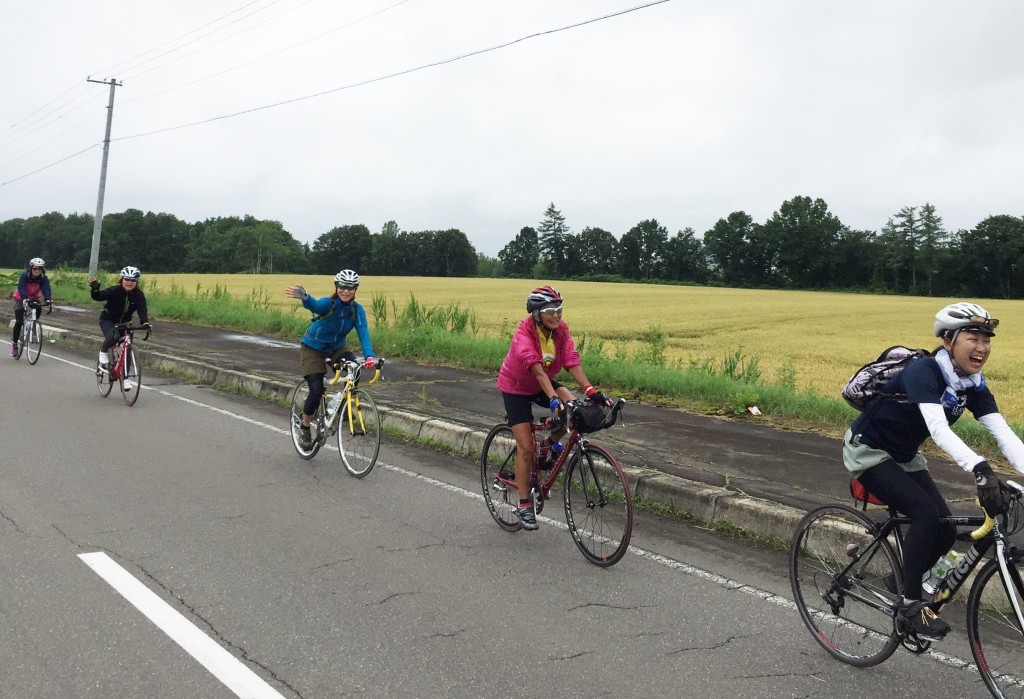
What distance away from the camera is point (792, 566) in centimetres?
461

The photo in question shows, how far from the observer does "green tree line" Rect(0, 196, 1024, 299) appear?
9469 centimetres

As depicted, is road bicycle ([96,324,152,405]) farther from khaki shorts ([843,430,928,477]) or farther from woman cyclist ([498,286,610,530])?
khaki shorts ([843,430,928,477])

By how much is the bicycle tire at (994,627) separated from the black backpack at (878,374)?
836mm

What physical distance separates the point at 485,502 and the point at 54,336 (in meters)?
18.4

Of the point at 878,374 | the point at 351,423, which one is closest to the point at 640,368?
the point at 351,423

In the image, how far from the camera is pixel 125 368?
39.0 feet

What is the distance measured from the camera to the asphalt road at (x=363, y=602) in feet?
12.7

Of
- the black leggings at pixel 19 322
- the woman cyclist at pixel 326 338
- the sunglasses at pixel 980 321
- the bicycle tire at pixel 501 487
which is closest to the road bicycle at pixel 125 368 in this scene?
the woman cyclist at pixel 326 338

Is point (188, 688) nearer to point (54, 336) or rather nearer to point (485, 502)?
point (485, 502)

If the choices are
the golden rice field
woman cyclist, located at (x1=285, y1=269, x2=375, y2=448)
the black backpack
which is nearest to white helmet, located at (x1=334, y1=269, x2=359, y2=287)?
→ woman cyclist, located at (x1=285, y1=269, x2=375, y2=448)

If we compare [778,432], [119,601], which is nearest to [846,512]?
[119,601]

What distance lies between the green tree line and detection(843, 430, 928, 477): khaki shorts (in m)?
89.9

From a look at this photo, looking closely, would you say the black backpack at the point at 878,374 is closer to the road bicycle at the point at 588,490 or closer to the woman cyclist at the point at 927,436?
the woman cyclist at the point at 927,436

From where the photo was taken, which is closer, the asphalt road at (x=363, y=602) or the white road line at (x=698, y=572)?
the asphalt road at (x=363, y=602)
